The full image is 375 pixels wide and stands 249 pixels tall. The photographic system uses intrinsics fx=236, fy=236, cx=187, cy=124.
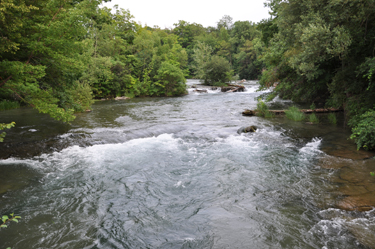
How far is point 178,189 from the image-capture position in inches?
244

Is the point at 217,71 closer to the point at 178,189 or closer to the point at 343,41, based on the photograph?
the point at 343,41

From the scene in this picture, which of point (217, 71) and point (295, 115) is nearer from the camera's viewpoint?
point (295, 115)

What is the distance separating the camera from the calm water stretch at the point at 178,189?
4.30m

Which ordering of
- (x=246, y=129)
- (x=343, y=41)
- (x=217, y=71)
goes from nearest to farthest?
(x=343, y=41) < (x=246, y=129) < (x=217, y=71)

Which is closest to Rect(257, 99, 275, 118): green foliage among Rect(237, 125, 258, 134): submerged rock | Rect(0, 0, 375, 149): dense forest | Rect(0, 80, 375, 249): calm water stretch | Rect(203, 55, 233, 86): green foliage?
Rect(0, 0, 375, 149): dense forest

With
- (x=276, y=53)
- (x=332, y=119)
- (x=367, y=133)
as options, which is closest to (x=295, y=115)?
(x=332, y=119)

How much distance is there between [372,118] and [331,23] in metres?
3.58

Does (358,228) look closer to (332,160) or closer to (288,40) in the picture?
(332,160)

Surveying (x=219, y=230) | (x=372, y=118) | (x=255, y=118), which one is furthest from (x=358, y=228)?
(x=255, y=118)

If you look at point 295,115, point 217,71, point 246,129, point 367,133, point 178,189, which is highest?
point 217,71

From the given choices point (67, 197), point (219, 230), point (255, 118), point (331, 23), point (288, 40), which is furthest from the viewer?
point (255, 118)

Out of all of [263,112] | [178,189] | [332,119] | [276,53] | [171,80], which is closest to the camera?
[178,189]

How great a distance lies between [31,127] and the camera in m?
11.5

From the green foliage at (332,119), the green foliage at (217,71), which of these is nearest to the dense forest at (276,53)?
the green foliage at (332,119)
